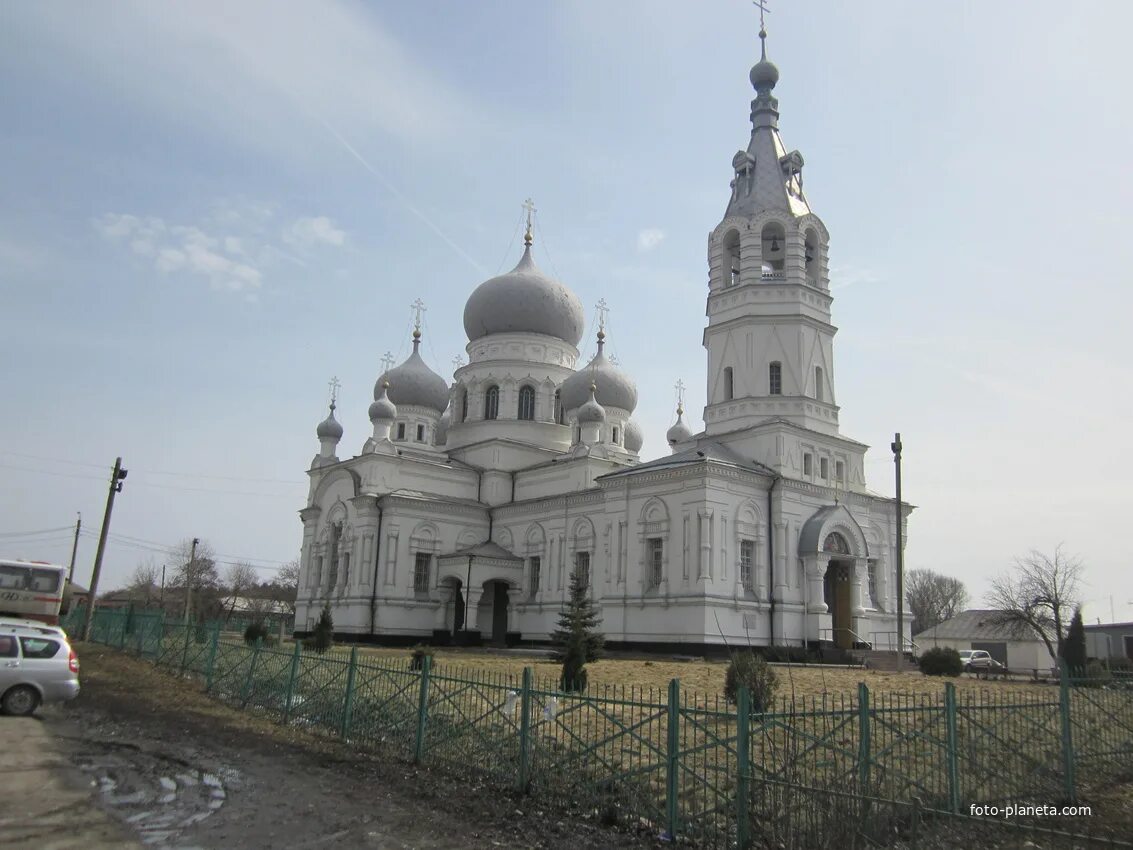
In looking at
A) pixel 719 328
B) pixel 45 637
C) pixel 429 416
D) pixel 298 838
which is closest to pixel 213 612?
pixel 429 416

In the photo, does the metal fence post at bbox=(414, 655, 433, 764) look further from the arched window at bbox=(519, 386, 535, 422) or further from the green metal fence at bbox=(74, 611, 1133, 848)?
the arched window at bbox=(519, 386, 535, 422)

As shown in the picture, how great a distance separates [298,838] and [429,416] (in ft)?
116

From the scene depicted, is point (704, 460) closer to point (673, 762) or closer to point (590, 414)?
point (590, 414)

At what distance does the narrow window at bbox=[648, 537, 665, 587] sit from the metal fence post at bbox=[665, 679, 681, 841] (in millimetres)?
20218

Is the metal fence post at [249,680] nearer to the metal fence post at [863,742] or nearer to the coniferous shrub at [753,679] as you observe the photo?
the coniferous shrub at [753,679]

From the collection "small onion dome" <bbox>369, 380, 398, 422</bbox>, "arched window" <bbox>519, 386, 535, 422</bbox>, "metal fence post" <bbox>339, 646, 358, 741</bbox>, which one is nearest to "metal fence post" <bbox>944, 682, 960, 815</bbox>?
"metal fence post" <bbox>339, 646, 358, 741</bbox>

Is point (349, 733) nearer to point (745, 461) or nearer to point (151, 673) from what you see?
point (151, 673)

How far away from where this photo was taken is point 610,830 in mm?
8227

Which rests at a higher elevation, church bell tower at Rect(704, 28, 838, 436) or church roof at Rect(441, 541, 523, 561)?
church bell tower at Rect(704, 28, 838, 436)

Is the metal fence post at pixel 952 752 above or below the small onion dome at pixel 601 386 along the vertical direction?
below

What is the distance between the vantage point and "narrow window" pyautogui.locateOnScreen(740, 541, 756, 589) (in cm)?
2775

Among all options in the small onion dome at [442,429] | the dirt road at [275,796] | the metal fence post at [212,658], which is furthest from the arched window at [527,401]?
the dirt road at [275,796]

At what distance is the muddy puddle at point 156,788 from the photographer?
25.7ft

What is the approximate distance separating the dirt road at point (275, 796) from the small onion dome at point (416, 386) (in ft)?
95.1
